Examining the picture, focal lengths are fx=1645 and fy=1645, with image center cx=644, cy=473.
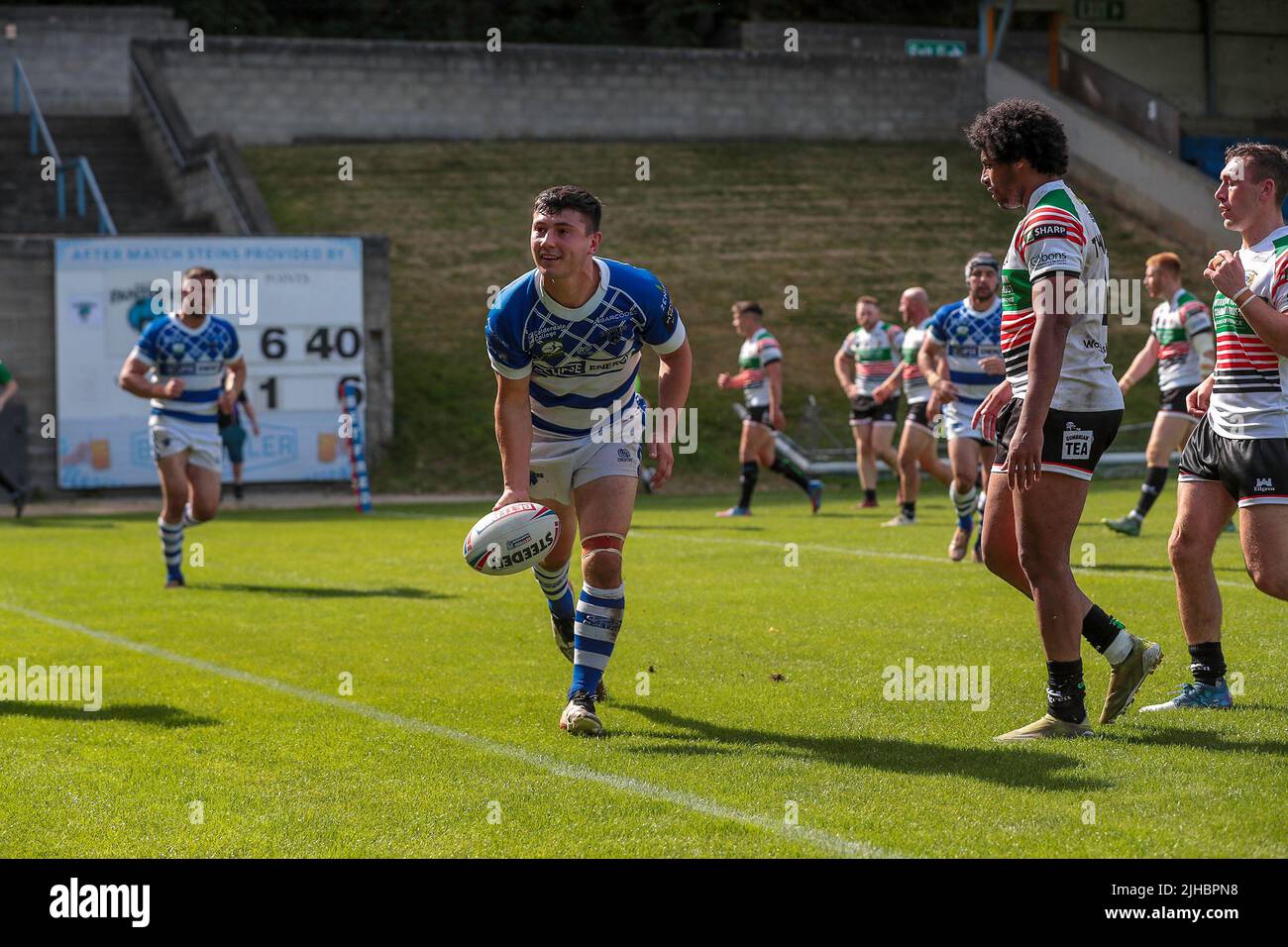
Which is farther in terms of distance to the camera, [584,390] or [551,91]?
[551,91]

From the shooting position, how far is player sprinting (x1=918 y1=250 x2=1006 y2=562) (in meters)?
13.7

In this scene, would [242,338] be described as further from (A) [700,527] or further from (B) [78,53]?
(B) [78,53]

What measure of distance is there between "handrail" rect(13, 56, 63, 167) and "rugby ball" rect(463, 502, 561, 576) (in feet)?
88.6

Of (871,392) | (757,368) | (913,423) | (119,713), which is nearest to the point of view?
(119,713)

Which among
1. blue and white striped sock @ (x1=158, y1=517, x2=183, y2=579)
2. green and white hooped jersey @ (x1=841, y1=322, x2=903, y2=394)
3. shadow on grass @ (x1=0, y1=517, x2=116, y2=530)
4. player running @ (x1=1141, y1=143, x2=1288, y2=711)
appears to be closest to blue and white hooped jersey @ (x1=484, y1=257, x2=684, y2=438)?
player running @ (x1=1141, y1=143, x2=1288, y2=711)

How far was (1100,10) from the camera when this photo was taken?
134ft

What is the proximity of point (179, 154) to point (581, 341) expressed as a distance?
27730 millimetres

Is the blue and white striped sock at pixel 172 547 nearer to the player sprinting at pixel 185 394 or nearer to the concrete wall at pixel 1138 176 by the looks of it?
the player sprinting at pixel 185 394

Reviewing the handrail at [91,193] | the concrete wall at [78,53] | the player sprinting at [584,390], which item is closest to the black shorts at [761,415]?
the player sprinting at [584,390]

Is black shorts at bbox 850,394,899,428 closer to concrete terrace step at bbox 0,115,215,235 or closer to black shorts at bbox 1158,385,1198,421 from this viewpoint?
black shorts at bbox 1158,385,1198,421

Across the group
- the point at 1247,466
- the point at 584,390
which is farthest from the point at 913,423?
the point at 1247,466

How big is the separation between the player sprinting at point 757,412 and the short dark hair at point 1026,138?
42.7 ft
